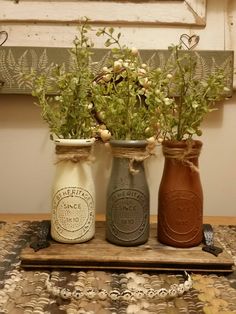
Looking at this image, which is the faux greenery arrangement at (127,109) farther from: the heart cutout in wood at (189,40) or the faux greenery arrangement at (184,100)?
the heart cutout in wood at (189,40)

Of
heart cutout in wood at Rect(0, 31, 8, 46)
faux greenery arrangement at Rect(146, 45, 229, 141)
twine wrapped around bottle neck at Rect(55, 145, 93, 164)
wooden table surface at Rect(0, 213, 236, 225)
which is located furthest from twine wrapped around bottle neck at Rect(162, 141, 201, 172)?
heart cutout in wood at Rect(0, 31, 8, 46)

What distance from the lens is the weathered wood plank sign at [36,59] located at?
1.00m

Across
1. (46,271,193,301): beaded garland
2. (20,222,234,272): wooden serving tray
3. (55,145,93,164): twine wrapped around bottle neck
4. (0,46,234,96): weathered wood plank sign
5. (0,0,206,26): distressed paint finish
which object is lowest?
(46,271,193,301): beaded garland

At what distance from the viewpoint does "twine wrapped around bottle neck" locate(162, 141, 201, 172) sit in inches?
27.6

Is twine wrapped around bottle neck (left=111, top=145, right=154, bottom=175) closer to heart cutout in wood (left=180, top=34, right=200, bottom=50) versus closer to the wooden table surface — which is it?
the wooden table surface

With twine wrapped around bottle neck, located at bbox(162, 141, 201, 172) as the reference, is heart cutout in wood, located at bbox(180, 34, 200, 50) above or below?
above

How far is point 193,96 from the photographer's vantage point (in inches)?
27.2

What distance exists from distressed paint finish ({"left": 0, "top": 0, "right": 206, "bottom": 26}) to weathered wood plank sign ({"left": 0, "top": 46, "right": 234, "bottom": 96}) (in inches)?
3.1

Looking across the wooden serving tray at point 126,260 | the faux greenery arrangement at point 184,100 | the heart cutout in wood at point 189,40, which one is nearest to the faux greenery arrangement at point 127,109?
the faux greenery arrangement at point 184,100

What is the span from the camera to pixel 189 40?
1.03 m

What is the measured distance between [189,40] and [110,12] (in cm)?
21

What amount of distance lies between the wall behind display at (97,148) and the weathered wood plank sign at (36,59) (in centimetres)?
3

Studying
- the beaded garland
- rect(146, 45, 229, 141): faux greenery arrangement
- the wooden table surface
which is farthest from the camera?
the wooden table surface

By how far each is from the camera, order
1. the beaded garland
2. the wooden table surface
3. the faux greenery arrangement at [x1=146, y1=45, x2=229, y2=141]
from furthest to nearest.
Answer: the wooden table surface < the faux greenery arrangement at [x1=146, y1=45, x2=229, y2=141] < the beaded garland
